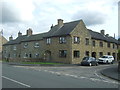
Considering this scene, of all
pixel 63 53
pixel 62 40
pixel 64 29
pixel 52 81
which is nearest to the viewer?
pixel 52 81

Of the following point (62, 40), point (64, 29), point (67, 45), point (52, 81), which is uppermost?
point (64, 29)

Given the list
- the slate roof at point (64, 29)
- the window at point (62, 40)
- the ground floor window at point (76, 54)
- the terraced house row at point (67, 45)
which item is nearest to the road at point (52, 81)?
the terraced house row at point (67, 45)

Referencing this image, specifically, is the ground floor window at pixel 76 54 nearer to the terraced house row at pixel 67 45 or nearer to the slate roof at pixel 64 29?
the terraced house row at pixel 67 45

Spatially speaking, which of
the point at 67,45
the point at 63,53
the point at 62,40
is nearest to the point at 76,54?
the point at 63,53

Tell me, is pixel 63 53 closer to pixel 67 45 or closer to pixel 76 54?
pixel 67 45

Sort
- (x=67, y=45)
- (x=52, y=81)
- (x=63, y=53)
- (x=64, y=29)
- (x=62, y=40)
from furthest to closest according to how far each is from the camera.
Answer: (x=64, y=29)
(x=62, y=40)
(x=63, y=53)
(x=67, y=45)
(x=52, y=81)

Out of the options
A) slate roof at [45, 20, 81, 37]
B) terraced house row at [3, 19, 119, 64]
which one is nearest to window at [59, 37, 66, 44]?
terraced house row at [3, 19, 119, 64]

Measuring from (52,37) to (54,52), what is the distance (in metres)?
3.48

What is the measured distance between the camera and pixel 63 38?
36312 millimetres

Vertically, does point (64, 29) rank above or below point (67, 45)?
above

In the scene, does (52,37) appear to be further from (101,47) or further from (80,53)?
(101,47)

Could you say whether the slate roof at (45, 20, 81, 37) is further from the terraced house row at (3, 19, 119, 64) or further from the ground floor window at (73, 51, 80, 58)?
the ground floor window at (73, 51, 80, 58)

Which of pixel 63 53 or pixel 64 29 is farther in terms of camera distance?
pixel 64 29

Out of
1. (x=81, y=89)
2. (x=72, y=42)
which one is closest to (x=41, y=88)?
(x=81, y=89)
